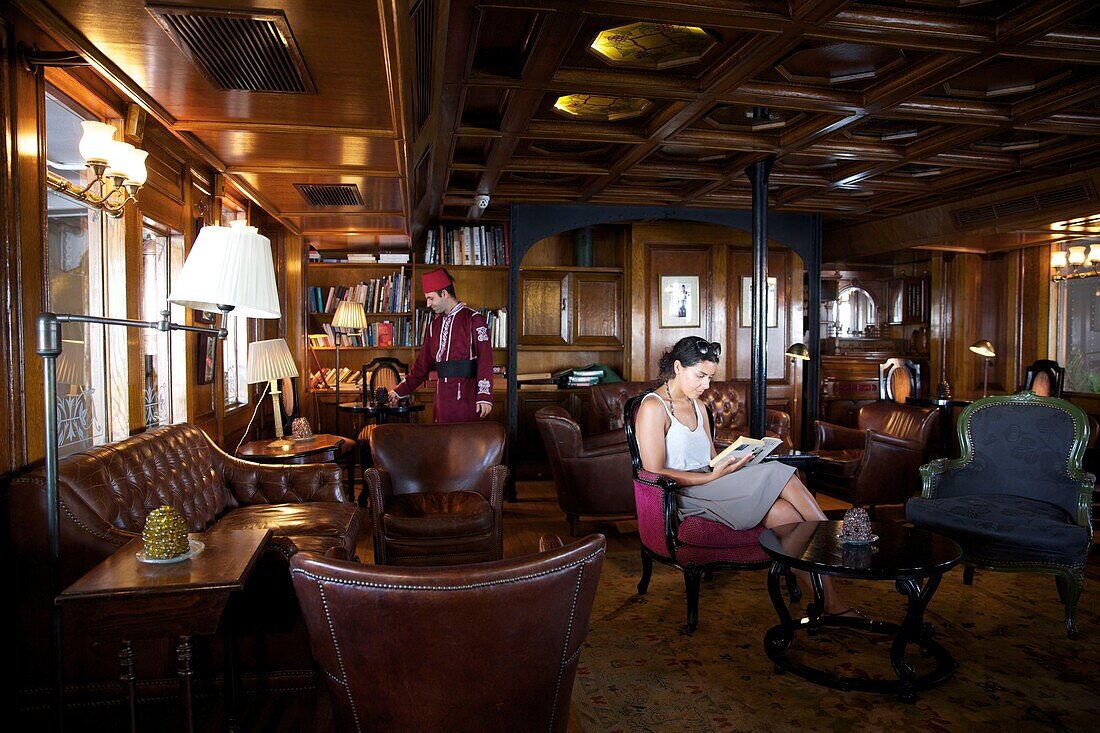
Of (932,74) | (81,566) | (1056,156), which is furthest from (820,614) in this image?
(1056,156)

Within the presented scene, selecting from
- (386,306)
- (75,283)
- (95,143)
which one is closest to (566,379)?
(386,306)

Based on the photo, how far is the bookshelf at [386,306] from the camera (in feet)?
25.0

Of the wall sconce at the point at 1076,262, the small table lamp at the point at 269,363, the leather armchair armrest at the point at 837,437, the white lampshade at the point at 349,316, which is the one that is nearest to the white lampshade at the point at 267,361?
the small table lamp at the point at 269,363

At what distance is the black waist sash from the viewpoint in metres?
5.55

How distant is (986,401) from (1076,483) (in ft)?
2.07

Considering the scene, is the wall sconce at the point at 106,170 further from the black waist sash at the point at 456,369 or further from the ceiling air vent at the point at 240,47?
the black waist sash at the point at 456,369

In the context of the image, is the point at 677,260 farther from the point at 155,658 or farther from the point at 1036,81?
the point at 155,658

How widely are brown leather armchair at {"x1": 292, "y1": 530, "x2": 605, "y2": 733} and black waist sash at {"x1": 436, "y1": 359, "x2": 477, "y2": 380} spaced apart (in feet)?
12.9

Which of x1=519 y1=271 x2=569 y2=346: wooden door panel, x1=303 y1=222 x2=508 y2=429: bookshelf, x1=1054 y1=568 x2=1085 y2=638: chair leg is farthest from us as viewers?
x1=519 y1=271 x2=569 y2=346: wooden door panel

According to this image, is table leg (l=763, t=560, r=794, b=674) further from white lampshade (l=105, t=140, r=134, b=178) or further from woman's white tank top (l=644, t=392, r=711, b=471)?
white lampshade (l=105, t=140, r=134, b=178)

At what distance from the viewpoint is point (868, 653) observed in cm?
325

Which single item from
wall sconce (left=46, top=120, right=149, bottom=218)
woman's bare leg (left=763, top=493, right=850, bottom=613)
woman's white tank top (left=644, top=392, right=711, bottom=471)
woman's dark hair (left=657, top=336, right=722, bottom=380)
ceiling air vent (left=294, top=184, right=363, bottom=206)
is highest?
ceiling air vent (left=294, top=184, right=363, bottom=206)

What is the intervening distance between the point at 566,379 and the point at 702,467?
3.91 meters

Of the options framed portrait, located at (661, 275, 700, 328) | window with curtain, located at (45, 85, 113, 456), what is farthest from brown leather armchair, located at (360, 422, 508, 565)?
framed portrait, located at (661, 275, 700, 328)
